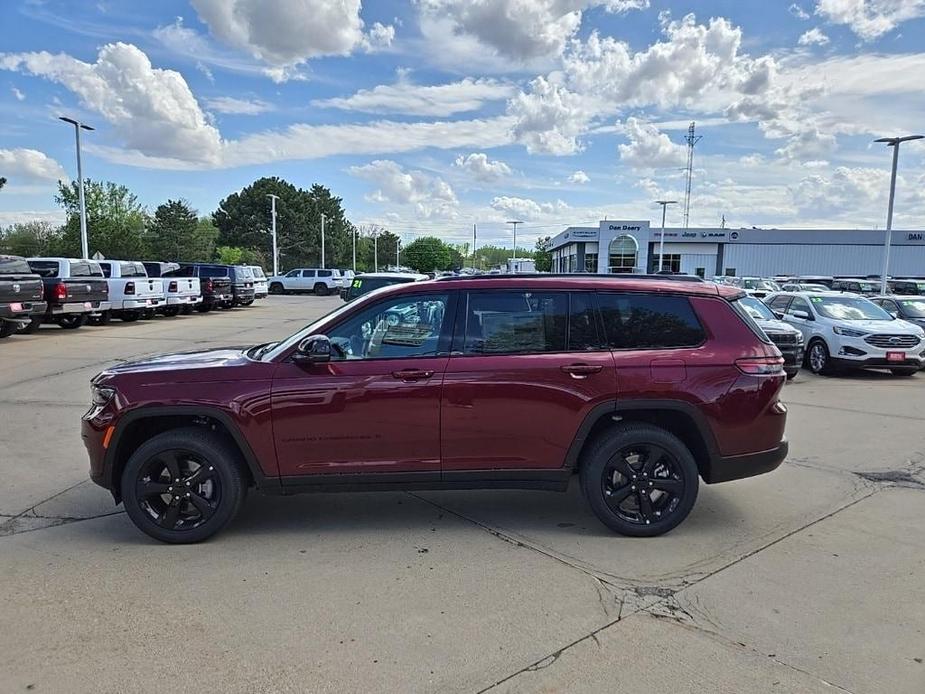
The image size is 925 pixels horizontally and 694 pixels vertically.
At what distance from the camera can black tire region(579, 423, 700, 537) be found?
14.2 feet

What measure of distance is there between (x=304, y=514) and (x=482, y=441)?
1.55m

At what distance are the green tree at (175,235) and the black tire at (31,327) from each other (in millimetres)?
52162

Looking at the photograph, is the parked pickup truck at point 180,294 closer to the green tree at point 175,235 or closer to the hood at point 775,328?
the hood at point 775,328

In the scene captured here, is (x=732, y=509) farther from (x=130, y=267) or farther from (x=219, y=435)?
(x=130, y=267)

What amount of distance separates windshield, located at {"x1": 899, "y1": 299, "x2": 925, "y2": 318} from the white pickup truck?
68.6 ft

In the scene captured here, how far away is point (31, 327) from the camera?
1669 cm

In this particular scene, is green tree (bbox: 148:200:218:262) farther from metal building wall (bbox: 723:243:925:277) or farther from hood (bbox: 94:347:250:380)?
hood (bbox: 94:347:250:380)

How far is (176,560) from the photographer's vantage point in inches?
159

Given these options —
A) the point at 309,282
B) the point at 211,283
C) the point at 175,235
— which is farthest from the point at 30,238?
the point at 211,283

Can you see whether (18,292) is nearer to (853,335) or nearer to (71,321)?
(71,321)

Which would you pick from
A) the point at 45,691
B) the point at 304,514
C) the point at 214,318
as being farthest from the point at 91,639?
the point at 214,318

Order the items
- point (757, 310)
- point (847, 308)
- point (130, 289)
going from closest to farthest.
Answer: point (757, 310) < point (847, 308) < point (130, 289)

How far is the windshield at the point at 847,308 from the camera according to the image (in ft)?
42.4

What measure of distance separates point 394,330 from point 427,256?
11037 cm
